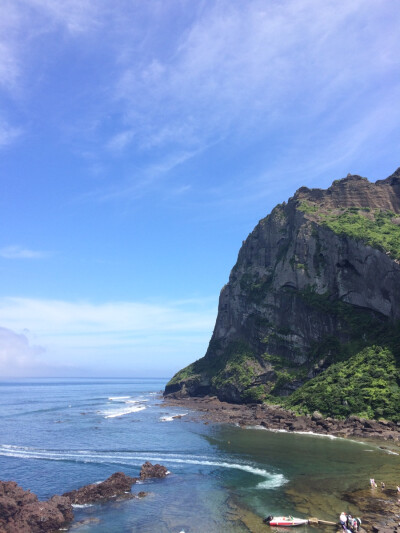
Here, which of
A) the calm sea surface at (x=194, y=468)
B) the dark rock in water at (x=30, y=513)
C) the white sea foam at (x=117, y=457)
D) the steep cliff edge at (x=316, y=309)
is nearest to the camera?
the dark rock in water at (x=30, y=513)

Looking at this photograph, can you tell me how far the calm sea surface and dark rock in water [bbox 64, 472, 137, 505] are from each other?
154cm

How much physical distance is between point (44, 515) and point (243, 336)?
98345mm

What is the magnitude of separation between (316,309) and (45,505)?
8223cm

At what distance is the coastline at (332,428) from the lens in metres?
31.1

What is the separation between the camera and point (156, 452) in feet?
188

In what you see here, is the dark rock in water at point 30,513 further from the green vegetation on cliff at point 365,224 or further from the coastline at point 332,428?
the green vegetation on cliff at point 365,224

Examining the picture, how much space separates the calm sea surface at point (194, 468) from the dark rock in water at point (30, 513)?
5.78 ft

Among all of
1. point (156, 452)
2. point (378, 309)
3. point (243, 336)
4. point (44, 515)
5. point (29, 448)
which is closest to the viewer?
point (44, 515)

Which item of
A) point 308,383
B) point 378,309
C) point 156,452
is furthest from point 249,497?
point 378,309

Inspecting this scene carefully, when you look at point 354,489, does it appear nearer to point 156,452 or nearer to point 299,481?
point 299,481

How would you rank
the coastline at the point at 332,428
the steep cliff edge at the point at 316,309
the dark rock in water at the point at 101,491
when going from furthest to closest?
1. the steep cliff edge at the point at 316,309
2. the dark rock in water at the point at 101,491
3. the coastline at the point at 332,428

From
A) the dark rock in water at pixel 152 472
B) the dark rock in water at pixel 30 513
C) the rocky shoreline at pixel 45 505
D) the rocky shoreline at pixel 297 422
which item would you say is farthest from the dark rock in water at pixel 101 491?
the rocky shoreline at pixel 297 422

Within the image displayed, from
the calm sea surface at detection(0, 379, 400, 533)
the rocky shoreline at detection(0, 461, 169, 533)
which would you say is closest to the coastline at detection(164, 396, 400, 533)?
the calm sea surface at detection(0, 379, 400, 533)

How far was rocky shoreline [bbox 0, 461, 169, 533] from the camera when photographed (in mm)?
30156
